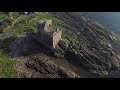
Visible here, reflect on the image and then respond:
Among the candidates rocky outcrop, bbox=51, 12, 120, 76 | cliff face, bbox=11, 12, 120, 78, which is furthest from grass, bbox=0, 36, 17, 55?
rocky outcrop, bbox=51, 12, 120, 76

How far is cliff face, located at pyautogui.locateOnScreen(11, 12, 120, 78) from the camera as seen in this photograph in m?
14.4

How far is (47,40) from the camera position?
45.0ft

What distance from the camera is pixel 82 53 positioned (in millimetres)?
16703

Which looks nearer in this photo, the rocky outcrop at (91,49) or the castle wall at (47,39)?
the castle wall at (47,39)

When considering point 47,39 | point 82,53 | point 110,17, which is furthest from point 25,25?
point 110,17

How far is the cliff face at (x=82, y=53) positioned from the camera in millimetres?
14424

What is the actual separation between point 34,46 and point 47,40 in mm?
2082

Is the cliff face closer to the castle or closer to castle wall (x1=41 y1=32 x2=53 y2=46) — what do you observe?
the castle

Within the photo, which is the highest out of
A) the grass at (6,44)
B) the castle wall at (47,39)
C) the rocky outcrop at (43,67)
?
the castle wall at (47,39)

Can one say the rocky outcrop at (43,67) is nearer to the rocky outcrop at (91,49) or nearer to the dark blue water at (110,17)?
the rocky outcrop at (91,49)

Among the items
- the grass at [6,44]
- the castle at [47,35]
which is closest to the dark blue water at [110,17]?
the castle at [47,35]

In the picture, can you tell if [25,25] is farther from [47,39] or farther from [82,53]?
[82,53]
